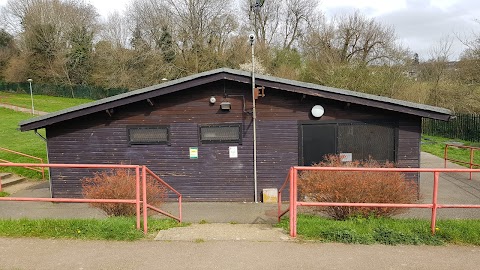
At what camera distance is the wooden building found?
32.8ft

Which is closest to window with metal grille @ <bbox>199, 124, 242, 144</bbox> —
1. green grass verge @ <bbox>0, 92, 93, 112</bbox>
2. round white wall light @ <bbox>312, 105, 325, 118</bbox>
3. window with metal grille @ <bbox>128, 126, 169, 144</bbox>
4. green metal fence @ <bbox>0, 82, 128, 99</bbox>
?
window with metal grille @ <bbox>128, 126, 169, 144</bbox>

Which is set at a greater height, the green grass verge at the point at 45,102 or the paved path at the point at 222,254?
the green grass verge at the point at 45,102

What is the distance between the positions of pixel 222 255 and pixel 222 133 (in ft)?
21.1

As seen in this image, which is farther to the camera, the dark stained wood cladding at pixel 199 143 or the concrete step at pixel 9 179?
the concrete step at pixel 9 179

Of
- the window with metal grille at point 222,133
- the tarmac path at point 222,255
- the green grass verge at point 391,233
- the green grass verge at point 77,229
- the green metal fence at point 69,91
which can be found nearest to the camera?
the tarmac path at point 222,255

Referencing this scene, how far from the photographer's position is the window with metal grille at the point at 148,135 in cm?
1048

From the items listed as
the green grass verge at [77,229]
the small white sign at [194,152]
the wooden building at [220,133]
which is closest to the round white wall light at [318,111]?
the wooden building at [220,133]

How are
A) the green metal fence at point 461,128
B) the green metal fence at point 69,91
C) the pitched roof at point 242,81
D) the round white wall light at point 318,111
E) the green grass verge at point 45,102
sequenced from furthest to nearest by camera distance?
1. the green metal fence at point 69,91
2. the green grass verge at point 45,102
3. the green metal fence at point 461,128
4. the round white wall light at point 318,111
5. the pitched roof at point 242,81

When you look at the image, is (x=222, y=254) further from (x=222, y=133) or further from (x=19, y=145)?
(x=19, y=145)

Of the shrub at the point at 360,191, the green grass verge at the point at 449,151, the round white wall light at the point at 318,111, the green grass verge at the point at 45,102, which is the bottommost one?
the green grass verge at the point at 449,151

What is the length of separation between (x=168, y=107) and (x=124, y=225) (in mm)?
5942

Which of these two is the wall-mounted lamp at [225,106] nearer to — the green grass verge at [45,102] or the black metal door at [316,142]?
the black metal door at [316,142]

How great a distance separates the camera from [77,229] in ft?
15.8

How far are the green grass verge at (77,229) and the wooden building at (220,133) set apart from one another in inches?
215
